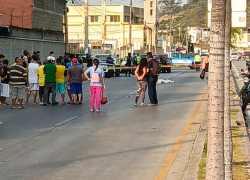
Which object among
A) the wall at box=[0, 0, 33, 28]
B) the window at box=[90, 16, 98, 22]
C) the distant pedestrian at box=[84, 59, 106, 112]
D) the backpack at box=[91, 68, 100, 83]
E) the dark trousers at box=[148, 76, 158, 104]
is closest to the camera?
the distant pedestrian at box=[84, 59, 106, 112]

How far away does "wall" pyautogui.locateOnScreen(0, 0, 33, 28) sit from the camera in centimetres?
→ 4394

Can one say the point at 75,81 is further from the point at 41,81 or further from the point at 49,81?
the point at 41,81

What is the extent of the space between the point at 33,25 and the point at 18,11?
2.01m

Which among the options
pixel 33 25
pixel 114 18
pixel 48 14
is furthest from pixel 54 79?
pixel 114 18

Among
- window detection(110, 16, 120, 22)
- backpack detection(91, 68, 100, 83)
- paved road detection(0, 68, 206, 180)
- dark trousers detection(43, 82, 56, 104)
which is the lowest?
paved road detection(0, 68, 206, 180)

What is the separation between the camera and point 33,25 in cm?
4416

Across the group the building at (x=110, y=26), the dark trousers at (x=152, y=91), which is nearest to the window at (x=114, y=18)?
the building at (x=110, y=26)

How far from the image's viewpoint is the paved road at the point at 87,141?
890 centimetres

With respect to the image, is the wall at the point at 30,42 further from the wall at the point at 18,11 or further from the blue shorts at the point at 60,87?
the blue shorts at the point at 60,87

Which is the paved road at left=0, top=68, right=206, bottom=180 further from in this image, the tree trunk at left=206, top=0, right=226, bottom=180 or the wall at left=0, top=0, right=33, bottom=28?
the wall at left=0, top=0, right=33, bottom=28

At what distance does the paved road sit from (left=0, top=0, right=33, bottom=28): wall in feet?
84.8

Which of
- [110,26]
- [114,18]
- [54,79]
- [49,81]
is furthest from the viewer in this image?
[110,26]

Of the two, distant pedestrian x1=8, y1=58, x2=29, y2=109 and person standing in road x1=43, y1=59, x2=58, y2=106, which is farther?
person standing in road x1=43, y1=59, x2=58, y2=106

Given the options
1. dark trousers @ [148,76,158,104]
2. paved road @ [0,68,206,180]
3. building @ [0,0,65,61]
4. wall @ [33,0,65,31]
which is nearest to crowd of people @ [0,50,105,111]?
paved road @ [0,68,206,180]
